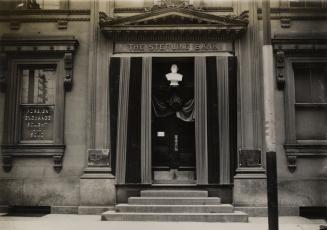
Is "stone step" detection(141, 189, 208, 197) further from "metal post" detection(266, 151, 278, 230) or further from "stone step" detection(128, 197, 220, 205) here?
"metal post" detection(266, 151, 278, 230)

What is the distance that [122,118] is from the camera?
1298cm

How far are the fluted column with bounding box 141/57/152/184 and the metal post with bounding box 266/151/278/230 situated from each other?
18.6 feet

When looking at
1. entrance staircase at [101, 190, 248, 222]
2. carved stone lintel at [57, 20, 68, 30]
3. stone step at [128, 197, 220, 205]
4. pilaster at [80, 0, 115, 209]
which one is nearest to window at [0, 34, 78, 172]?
carved stone lintel at [57, 20, 68, 30]

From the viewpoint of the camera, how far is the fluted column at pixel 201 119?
12.7 m

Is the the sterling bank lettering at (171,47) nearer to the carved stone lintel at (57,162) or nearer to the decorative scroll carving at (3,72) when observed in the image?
the decorative scroll carving at (3,72)

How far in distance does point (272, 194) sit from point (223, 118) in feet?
17.9

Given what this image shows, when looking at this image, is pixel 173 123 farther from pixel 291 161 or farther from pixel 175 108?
pixel 291 161

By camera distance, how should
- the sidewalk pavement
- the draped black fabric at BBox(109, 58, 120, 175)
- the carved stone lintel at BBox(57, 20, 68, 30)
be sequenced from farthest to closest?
the carved stone lintel at BBox(57, 20, 68, 30) < the draped black fabric at BBox(109, 58, 120, 175) < the sidewalk pavement

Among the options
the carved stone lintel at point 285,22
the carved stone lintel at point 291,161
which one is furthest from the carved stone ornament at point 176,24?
the carved stone lintel at point 291,161

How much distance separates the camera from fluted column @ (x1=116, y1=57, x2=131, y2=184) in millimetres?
12820

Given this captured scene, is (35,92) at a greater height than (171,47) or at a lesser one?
lesser

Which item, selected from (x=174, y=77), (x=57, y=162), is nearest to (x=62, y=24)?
(x=174, y=77)

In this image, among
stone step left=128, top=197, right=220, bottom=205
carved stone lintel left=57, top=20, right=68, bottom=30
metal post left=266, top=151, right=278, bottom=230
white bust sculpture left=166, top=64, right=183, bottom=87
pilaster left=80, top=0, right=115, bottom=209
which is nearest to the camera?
metal post left=266, top=151, right=278, bottom=230

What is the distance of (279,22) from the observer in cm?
1334
